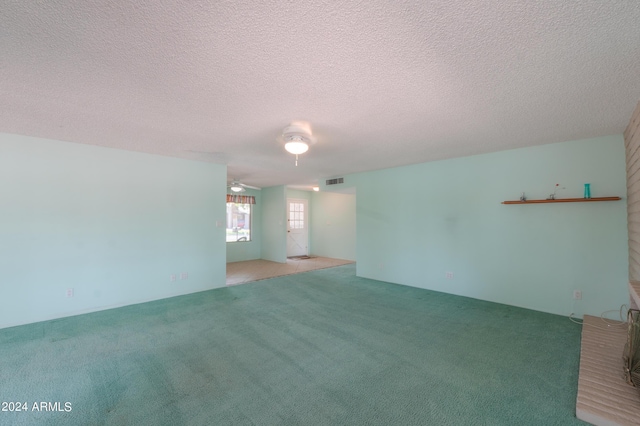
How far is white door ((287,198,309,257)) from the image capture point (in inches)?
348

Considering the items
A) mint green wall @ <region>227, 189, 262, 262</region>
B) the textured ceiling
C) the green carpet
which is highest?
the textured ceiling

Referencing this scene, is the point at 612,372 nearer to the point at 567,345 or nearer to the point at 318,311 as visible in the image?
the point at 567,345

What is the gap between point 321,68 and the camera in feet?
6.07

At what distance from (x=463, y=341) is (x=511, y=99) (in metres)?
2.43

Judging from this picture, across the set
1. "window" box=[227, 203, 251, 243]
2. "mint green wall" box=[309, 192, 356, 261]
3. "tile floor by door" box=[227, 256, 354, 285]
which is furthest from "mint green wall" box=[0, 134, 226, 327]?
"mint green wall" box=[309, 192, 356, 261]

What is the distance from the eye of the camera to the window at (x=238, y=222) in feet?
26.0

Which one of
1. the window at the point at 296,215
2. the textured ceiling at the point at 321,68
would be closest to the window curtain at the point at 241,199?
the window at the point at 296,215

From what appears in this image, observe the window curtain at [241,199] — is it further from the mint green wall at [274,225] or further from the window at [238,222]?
the mint green wall at [274,225]

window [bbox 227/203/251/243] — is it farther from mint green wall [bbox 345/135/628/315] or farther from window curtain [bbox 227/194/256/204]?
mint green wall [bbox 345/135/628/315]

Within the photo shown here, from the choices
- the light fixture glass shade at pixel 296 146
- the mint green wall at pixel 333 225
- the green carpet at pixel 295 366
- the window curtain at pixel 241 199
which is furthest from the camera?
the mint green wall at pixel 333 225

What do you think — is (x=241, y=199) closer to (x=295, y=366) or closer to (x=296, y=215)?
(x=296, y=215)

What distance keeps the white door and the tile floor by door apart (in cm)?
55

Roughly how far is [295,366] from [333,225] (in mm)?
6533

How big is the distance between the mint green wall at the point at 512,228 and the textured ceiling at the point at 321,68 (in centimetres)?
59
